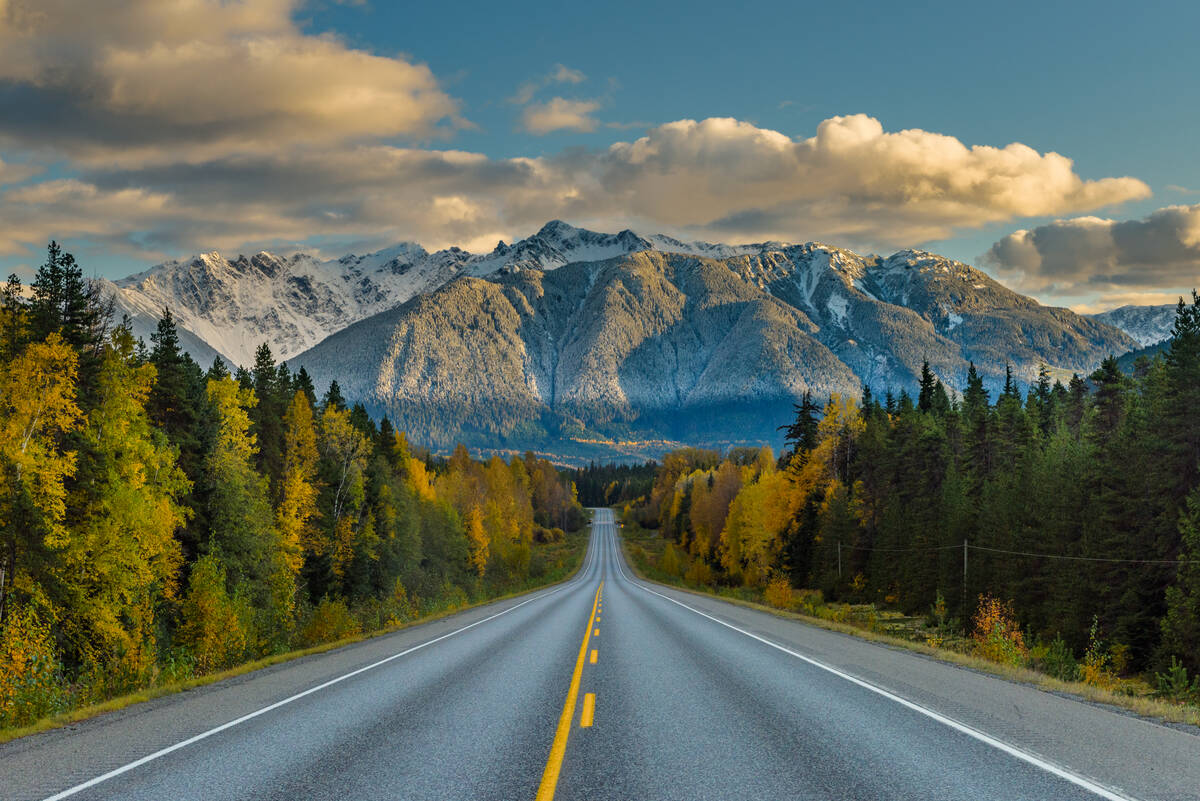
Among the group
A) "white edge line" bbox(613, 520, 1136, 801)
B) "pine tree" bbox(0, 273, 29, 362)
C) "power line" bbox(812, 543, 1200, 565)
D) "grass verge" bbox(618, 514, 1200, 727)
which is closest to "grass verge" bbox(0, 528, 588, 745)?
"white edge line" bbox(613, 520, 1136, 801)

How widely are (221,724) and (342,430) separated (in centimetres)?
3892

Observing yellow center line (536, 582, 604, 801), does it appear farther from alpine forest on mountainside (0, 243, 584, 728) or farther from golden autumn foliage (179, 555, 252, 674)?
golden autumn foliage (179, 555, 252, 674)

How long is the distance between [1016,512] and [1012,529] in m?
0.94

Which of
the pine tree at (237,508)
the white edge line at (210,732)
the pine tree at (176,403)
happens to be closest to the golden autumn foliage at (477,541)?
the pine tree at (237,508)

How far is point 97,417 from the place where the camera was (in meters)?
26.0

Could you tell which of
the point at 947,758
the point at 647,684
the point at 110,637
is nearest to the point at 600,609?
the point at 110,637

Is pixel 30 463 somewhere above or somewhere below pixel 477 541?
above

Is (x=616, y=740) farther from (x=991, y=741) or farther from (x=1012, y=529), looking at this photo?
(x=1012, y=529)

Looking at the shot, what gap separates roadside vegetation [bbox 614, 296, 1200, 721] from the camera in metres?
26.1

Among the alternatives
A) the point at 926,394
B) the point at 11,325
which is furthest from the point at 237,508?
the point at 926,394

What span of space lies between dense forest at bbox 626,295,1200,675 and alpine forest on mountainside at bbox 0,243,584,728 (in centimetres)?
2540

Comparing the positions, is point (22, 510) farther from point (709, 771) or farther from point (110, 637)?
point (709, 771)

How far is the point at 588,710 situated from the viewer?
10.5 meters

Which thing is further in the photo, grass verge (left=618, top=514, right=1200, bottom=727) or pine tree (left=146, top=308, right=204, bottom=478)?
pine tree (left=146, top=308, right=204, bottom=478)
